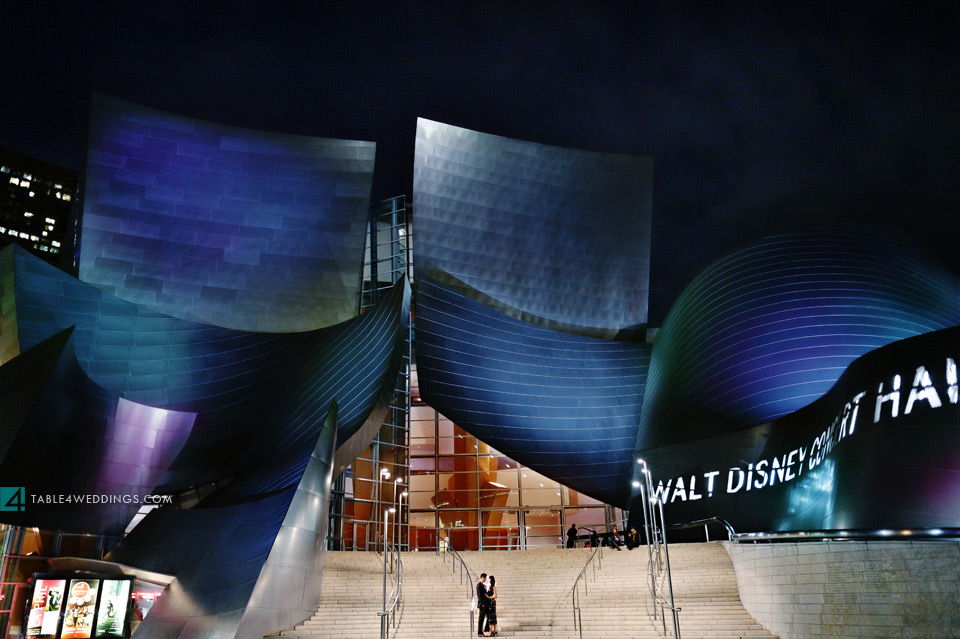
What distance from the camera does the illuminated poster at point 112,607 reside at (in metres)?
10.9

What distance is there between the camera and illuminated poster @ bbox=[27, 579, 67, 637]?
10.5 metres

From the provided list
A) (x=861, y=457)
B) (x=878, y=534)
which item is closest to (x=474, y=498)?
(x=861, y=457)

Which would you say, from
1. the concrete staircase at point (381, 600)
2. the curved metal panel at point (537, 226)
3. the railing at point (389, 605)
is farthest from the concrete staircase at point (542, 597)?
the curved metal panel at point (537, 226)

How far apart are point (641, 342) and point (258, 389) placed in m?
14.2

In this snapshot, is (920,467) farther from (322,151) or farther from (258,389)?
(322,151)

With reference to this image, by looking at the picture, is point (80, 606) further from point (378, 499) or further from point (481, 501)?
point (481, 501)

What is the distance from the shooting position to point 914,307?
1781 cm

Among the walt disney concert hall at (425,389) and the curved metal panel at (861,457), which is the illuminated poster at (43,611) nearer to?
the walt disney concert hall at (425,389)

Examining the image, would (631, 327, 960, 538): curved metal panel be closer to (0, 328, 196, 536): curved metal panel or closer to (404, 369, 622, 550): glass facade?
(404, 369, 622, 550): glass facade

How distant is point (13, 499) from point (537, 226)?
17998 millimetres

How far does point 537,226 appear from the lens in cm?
2530

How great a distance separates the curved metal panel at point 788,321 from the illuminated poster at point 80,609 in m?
14.0

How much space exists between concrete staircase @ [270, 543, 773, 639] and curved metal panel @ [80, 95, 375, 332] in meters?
9.69

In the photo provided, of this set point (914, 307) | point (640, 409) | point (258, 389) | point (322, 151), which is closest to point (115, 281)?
point (258, 389)
